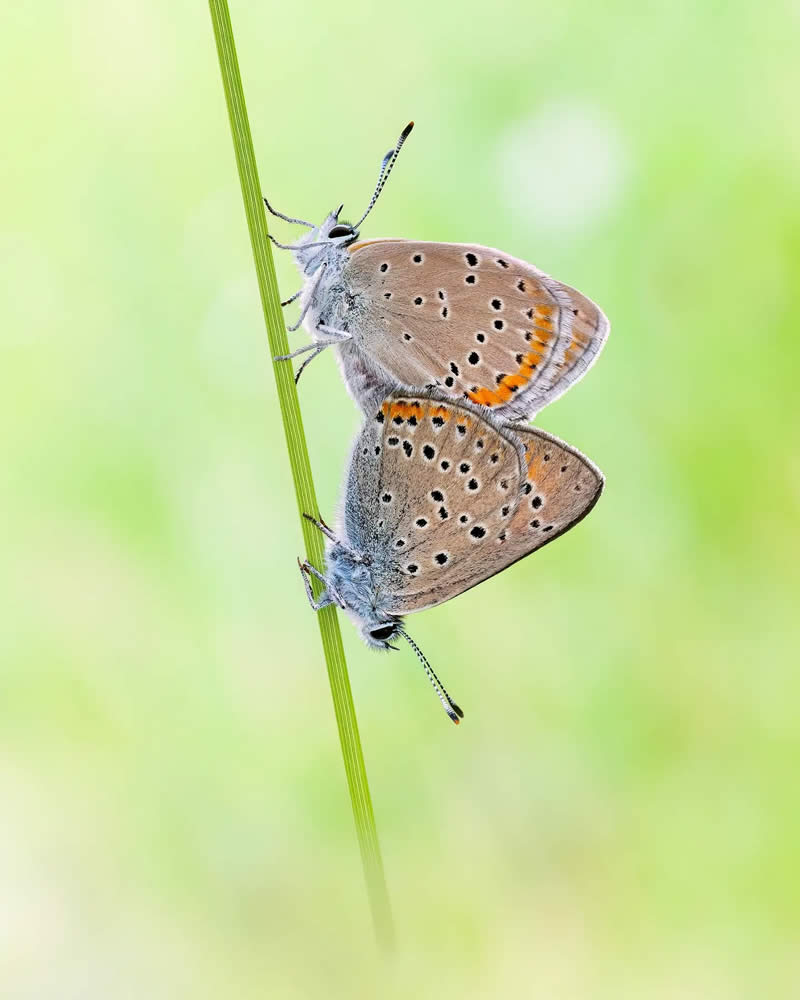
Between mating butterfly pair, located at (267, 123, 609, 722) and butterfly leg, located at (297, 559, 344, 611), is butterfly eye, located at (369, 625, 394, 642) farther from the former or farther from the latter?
butterfly leg, located at (297, 559, 344, 611)

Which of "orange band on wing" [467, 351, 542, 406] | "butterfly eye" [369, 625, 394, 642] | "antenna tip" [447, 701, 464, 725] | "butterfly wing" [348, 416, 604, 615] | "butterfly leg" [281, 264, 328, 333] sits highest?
"butterfly leg" [281, 264, 328, 333]

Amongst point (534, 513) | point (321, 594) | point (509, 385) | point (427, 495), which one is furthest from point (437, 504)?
point (509, 385)

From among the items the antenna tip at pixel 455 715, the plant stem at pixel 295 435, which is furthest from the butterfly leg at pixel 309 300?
the antenna tip at pixel 455 715

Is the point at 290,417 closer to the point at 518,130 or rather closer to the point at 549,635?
the point at 549,635

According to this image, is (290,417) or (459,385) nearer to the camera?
(290,417)

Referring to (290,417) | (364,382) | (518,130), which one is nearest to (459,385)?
(364,382)

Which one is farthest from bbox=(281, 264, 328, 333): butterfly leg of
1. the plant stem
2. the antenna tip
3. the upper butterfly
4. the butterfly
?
the antenna tip
